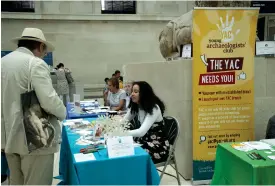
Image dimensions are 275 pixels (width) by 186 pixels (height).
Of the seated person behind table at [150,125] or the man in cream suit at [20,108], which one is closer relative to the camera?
the man in cream suit at [20,108]

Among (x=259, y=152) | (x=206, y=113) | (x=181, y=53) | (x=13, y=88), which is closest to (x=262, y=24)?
(x=181, y=53)

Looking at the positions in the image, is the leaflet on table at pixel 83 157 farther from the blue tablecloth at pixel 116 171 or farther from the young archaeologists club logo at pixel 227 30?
the young archaeologists club logo at pixel 227 30

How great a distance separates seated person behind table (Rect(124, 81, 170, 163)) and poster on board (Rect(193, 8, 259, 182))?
51 cm

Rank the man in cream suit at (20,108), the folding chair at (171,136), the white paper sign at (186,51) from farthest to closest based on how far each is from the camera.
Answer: the white paper sign at (186,51) < the folding chair at (171,136) < the man in cream suit at (20,108)

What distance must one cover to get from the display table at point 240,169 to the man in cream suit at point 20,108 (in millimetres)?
1298

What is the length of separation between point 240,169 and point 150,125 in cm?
91

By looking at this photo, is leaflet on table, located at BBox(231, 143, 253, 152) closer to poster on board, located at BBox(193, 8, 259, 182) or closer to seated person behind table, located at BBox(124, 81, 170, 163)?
seated person behind table, located at BBox(124, 81, 170, 163)

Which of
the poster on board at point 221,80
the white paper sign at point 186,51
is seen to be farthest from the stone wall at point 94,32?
the poster on board at point 221,80

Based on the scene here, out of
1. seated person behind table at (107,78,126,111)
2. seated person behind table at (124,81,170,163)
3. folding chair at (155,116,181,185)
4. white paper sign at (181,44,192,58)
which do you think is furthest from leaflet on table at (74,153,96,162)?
seated person behind table at (107,78,126,111)

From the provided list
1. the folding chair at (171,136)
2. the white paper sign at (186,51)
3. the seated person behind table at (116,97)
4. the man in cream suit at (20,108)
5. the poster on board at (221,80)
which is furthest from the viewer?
the seated person behind table at (116,97)

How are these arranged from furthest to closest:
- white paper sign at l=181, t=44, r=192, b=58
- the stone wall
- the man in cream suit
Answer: the stone wall < white paper sign at l=181, t=44, r=192, b=58 < the man in cream suit

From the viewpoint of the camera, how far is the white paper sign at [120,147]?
5.83ft

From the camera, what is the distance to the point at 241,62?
9.59ft

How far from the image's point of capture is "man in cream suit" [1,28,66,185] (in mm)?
1827
